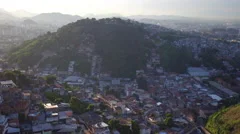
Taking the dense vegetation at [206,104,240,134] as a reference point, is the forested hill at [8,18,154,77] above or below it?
above

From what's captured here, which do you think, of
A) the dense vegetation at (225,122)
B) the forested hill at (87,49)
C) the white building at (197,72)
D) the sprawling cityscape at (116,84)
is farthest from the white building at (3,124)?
the white building at (197,72)

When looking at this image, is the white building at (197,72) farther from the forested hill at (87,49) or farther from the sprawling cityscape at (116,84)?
the forested hill at (87,49)

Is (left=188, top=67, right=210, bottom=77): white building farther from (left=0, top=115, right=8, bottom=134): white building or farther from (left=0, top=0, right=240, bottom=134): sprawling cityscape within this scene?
(left=0, top=115, right=8, bottom=134): white building

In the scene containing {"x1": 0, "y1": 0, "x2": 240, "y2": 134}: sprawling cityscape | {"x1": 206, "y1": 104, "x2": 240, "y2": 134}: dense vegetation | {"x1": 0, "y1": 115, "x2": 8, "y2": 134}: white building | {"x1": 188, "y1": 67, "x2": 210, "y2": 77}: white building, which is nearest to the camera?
{"x1": 0, "y1": 115, "x2": 8, "y2": 134}: white building

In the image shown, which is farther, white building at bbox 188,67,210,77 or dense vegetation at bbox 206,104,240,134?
white building at bbox 188,67,210,77

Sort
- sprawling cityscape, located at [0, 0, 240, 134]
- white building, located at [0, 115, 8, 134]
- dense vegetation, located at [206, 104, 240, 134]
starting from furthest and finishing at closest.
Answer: dense vegetation, located at [206, 104, 240, 134], sprawling cityscape, located at [0, 0, 240, 134], white building, located at [0, 115, 8, 134]

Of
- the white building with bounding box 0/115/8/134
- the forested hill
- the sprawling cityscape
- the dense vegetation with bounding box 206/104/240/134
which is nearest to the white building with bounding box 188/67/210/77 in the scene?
the sprawling cityscape

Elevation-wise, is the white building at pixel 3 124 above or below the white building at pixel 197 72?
above

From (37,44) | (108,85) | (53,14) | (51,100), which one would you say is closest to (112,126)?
(51,100)

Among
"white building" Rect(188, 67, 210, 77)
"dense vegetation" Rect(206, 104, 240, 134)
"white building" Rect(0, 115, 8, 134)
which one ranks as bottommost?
"white building" Rect(188, 67, 210, 77)
